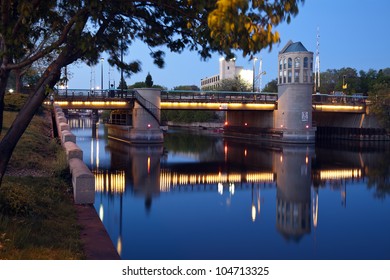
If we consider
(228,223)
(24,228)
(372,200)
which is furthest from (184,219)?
(372,200)

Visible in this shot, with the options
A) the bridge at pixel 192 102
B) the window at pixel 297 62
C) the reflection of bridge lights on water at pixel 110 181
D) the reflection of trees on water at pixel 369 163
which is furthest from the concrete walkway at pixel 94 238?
the window at pixel 297 62

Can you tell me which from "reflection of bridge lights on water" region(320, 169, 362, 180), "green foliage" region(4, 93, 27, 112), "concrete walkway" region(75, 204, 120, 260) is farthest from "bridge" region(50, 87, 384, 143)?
"concrete walkway" region(75, 204, 120, 260)

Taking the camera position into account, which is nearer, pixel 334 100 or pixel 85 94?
pixel 85 94

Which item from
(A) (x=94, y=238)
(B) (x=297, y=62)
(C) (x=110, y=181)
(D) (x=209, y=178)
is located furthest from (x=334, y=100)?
(A) (x=94, y=238)

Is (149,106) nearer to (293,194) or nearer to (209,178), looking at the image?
(209,178)

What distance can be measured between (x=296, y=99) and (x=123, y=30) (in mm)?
55576

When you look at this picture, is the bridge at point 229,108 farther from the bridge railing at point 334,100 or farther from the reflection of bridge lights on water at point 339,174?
the reflection of bridge lights on water at point 339,174

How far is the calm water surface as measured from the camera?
653 inches

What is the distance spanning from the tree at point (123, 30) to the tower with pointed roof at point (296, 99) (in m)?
54.1

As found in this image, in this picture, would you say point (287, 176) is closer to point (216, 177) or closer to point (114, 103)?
point (216, 177)

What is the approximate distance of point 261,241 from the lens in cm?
1739

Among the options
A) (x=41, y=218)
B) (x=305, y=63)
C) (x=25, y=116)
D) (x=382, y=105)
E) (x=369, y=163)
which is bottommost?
(x=369, y=163)

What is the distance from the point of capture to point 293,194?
28.5 metres

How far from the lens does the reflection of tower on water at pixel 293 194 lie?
20.2 metres
